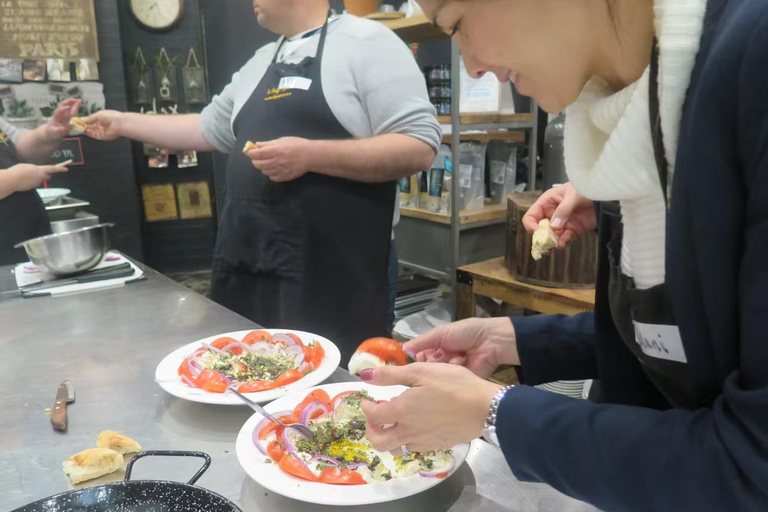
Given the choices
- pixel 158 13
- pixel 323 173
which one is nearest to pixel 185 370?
pixel 323 173

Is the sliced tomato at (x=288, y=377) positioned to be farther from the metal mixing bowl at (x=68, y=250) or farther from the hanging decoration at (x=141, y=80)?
the hanging decoration at (x=141, y=80)

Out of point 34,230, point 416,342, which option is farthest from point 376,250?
point 34,230

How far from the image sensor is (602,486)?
0.63 meters

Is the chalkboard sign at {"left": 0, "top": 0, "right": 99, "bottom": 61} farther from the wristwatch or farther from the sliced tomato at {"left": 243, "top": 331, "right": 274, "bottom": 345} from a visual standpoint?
the wristwatch

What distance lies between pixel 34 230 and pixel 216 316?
53.4 inches

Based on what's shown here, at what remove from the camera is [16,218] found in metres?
2.49

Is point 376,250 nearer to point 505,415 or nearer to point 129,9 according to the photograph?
point 505,415

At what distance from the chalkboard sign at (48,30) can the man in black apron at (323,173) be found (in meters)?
3.28

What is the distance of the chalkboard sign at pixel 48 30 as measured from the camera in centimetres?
441

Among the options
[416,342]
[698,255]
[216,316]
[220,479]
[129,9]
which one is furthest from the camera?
[129,9]

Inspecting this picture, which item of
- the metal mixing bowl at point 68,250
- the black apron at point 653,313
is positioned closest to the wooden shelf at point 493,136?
the metal mixing bowl at point 68,250

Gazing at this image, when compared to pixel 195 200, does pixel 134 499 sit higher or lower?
higher

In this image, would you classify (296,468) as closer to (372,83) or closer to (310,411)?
(310,411)

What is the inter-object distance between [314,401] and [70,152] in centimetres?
456
